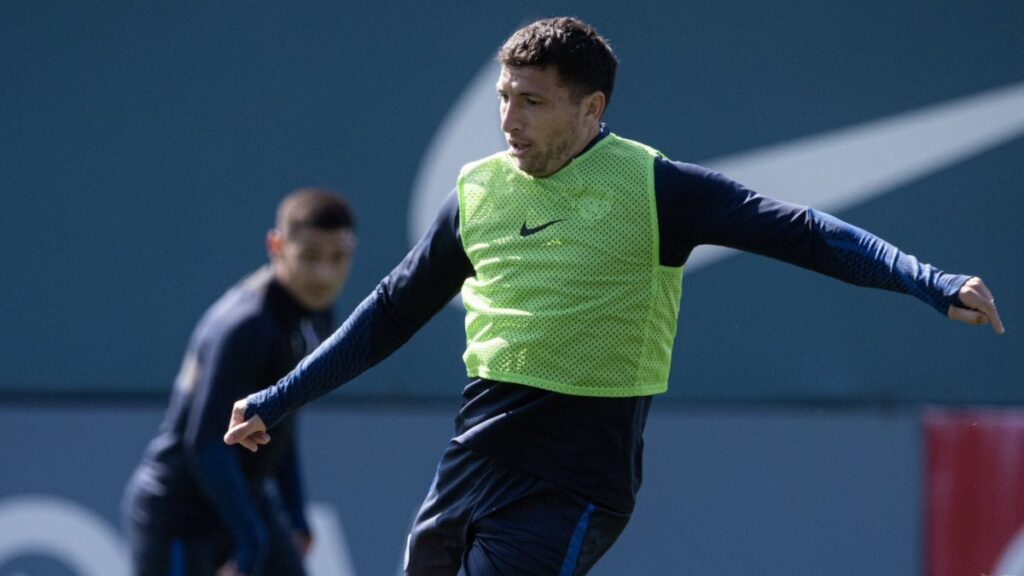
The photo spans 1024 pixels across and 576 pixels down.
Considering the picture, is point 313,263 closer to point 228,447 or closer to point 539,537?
point 228,447

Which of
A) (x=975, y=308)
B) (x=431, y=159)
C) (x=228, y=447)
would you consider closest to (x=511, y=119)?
(x=975, y=308)

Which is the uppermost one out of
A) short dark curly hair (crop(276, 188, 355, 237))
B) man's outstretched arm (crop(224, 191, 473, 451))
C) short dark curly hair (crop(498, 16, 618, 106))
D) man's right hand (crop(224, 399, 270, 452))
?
short dark curly hair (crop(498, 16, 618, 106))

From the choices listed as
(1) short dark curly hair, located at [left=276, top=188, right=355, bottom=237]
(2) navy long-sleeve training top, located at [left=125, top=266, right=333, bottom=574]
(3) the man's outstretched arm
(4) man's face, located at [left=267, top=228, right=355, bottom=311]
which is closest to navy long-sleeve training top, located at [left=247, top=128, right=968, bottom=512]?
(3) the man's outstretched arm

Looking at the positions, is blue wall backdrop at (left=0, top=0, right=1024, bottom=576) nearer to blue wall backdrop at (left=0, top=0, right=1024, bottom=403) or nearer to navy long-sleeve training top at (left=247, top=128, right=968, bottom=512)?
blue wall backdrop at (left=0, top=0, right=1024, bottom=403)

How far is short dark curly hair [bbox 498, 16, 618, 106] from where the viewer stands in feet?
11.1

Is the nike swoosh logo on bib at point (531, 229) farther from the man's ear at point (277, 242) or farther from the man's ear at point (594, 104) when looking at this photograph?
the man's ear at point (277, 242)

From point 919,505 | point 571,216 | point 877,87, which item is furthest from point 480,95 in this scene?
point 571,216

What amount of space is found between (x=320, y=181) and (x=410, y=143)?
17.8 inches

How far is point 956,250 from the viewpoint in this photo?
6.82 meters

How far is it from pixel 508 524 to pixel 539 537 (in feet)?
0.26

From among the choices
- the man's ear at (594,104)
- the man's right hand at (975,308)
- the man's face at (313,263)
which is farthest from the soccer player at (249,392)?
the man's right hand at (975,308)

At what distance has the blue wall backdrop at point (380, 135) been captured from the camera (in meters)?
6.80

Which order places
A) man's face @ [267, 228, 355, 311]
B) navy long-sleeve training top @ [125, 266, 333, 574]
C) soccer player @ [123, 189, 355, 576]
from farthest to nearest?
man's face @ [267, 228, 355, 311] < soccer player @ [123, 189, 355, 576] < navy long-sleeve training top @ [125, 266, 333, 574]

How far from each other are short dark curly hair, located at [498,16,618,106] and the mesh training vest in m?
0.16
